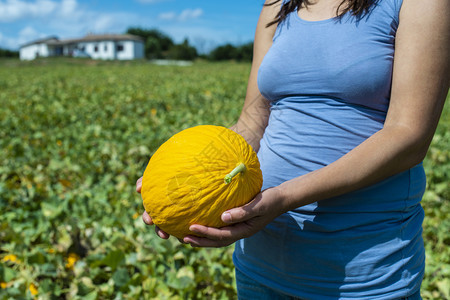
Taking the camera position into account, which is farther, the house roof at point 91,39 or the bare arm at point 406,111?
the house roof at point 91,39

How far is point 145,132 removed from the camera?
5.25 metres

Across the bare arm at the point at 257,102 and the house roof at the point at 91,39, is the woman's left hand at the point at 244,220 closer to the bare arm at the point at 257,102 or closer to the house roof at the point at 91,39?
the bare arm at the point at 257,102

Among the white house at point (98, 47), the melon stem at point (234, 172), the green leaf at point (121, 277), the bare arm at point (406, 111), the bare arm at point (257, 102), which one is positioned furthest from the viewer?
the white house at point (98, 47)

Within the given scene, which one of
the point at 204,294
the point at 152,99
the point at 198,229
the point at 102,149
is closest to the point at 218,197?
the point at 198,229

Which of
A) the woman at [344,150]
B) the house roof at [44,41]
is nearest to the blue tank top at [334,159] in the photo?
the woman at [344,150]

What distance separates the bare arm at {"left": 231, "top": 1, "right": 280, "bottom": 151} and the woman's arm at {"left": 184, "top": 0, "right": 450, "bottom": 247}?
0.38m

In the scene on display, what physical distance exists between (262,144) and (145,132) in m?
4.19

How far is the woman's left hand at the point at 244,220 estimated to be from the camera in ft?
3.10

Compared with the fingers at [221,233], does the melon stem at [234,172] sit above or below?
above

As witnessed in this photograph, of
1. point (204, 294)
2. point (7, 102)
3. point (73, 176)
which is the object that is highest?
point (7, 102)

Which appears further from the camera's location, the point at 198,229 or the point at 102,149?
the point at 102,149

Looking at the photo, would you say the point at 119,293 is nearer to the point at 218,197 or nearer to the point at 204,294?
the point at 204,294

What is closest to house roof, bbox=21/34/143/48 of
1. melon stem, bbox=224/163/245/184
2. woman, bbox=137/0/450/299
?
woman, bbox=137/0/450/299

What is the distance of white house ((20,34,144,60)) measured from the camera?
59.7 meters
